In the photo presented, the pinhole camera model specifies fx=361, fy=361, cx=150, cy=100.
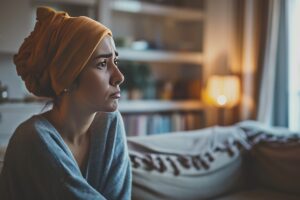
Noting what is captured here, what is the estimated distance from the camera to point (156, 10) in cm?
318

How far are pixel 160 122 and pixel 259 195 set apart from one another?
4.53 ft

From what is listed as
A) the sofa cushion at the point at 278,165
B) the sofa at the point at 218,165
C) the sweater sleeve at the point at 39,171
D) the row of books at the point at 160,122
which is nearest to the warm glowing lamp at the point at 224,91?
the row of books at the point at 160,122

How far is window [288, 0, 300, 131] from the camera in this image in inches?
105

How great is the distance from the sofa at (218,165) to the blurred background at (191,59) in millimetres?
737

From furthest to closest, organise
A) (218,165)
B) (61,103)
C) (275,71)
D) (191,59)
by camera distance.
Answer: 1. (191,59)
2. (275,71)
3. (218,165)
4. (61,103)

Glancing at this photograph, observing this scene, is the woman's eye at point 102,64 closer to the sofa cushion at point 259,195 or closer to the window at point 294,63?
the sofa cushion at point 259,195

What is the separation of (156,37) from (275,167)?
5.86 ft

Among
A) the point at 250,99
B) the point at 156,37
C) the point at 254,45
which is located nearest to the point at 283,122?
the point at 250,99

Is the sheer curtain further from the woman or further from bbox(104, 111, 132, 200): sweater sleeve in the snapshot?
the woman

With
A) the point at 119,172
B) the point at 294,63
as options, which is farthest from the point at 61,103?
the point at 294,63

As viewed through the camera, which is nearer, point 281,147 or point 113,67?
point 113,67

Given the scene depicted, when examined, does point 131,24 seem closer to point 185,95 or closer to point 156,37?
point 156,37

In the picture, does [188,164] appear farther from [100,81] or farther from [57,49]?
[57,49]

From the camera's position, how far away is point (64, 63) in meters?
0.92
